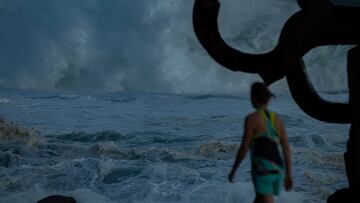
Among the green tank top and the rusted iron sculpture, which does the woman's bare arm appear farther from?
the rusted iron sculpture

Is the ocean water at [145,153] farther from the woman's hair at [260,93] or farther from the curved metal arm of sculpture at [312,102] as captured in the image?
the woman's hair at [260,93]

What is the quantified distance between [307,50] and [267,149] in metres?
0.93

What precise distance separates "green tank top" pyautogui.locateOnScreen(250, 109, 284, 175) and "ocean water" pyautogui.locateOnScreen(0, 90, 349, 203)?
4.76m

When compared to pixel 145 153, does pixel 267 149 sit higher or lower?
lower

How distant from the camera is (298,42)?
418 cm

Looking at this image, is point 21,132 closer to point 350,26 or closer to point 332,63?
point 350,26

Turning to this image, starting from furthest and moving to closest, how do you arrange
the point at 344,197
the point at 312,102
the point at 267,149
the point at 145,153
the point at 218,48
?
the point at 145,153 < the point at 312,102 < the point at 218,48 < the point at 344,197 < the point at 267,149

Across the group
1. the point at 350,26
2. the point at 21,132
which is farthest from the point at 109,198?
the point at 21,132

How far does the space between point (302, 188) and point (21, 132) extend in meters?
7.82

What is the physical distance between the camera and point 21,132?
14859mm

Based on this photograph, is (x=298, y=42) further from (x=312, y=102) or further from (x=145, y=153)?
(x=145, y=153)

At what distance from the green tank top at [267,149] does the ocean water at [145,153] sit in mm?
4758

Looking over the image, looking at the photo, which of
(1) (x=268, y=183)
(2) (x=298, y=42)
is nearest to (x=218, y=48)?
(2) (x=298, y=42)

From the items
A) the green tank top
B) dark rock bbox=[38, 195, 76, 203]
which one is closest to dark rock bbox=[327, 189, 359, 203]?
the green tank top
